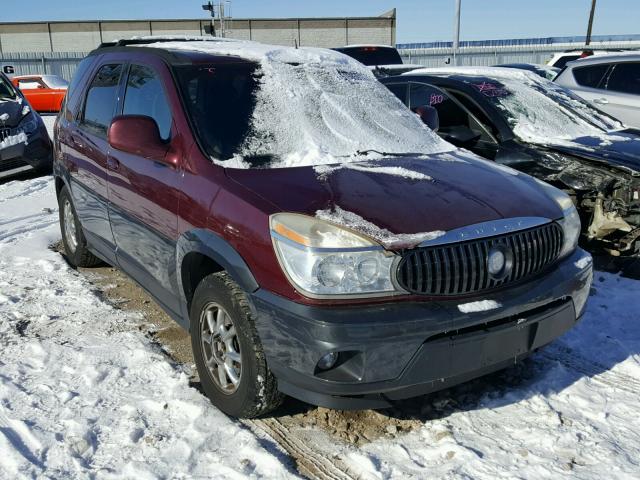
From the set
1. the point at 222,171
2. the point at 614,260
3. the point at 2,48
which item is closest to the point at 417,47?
the point at 2,48

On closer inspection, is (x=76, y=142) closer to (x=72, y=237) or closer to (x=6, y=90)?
(x=72, y=237)

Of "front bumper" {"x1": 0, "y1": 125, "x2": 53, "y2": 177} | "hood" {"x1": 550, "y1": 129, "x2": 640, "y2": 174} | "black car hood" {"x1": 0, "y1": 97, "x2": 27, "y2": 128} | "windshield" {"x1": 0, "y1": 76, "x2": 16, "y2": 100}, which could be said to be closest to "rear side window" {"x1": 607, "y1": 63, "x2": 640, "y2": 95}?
"hood" {"x1": 550, "y1": 129, "x2": 640, "y2": 174}

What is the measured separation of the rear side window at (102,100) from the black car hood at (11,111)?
16.5 feet

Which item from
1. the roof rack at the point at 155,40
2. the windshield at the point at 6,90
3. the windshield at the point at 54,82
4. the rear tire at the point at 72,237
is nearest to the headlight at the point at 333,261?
the roof rack at the point at 155,40

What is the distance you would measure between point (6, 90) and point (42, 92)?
13104mm

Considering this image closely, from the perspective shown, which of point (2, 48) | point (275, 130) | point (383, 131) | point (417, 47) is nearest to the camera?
point (275, 130)

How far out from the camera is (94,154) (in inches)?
172

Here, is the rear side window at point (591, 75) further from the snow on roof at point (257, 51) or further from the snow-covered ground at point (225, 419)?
the snow on roof at point (257, 51)

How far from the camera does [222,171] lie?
10.1 ft

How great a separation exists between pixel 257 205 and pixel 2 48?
50.4m

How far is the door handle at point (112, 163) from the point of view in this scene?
155 inches

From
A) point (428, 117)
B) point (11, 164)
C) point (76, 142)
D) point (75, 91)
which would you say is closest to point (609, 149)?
point (428, 117)

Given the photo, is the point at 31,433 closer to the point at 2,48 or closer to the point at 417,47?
the point at 417,47

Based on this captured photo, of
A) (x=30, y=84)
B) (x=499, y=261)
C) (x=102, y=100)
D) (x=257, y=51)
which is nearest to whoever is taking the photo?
(x=499, y=261)
